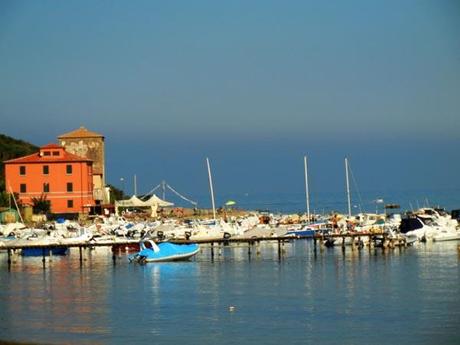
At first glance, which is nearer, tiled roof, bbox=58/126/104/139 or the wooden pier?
the wooden pier

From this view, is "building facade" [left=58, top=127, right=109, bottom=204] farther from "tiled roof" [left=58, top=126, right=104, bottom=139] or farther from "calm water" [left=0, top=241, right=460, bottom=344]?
"calm water" [left=0, top=241, right=460, bottom=344]

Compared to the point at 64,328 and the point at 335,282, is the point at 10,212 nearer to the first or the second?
the point at 335,282

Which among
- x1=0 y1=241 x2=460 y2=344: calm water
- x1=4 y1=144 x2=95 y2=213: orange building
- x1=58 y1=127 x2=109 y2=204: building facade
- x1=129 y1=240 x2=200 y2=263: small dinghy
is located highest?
x1=58 y1=127 x2=109 y2=204: building facade

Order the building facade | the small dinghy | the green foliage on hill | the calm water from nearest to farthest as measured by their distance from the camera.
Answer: the calm water → the small dinghy → the building facade → the green foliage on hill

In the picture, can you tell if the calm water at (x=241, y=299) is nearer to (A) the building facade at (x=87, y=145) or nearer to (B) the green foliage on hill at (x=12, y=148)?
(A) the building facade at (x=87, y=145)

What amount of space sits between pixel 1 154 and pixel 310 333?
89961 mm

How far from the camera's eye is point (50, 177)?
88438mm

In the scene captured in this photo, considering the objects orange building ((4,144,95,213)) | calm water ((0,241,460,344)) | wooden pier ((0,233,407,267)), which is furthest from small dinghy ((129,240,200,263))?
orange building ((4,144,95,213))

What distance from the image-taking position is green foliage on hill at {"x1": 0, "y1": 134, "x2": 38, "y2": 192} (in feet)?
386

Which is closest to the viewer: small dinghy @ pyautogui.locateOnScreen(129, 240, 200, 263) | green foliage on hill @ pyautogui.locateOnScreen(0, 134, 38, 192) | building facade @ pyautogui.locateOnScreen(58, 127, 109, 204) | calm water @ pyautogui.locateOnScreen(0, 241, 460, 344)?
calm water @ pyautogui.locateOnScreen(0, 241, 460, 344)

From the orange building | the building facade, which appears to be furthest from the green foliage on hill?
the orange building

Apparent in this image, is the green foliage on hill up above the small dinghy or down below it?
above

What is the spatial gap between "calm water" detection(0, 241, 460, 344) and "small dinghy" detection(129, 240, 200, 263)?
2.60ft

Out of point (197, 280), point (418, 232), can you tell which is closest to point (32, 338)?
point (197, 280)
